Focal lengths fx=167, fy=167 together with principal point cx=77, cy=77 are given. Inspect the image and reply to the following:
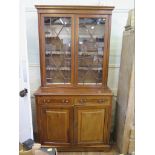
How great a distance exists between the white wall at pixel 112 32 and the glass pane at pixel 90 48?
27cm

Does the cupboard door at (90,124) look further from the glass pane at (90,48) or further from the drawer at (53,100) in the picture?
the glass pane at (90,48)

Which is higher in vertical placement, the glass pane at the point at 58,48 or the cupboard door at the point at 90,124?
the glass pane at the point at 58,48

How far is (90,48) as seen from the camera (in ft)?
6.53

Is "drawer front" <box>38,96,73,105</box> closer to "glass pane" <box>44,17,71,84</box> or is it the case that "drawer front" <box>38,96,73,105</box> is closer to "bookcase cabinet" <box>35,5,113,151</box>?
"bookcase cabinet" <box>35,5,113,151</box>

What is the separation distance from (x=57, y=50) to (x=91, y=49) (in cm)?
41

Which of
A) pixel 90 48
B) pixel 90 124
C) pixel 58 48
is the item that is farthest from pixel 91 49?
pixel 90 124

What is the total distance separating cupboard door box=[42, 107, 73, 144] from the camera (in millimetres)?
1917

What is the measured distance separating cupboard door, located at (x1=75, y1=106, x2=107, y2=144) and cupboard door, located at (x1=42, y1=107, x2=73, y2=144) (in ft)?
0.34

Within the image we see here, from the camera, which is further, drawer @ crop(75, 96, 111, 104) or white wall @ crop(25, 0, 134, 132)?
white wall @ crop(25, 0, 134, 132)

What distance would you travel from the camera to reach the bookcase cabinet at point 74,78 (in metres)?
1.87

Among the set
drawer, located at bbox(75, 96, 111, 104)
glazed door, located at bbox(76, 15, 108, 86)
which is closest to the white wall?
glazed door, located at bbox(76, 15, 108, 86)

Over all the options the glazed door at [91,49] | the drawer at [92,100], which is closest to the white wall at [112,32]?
the glazed door at [91,49]
